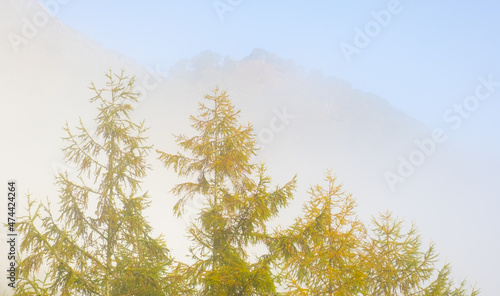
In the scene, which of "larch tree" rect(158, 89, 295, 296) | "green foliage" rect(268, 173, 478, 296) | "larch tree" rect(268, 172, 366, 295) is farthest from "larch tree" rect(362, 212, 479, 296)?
"larch tree" rect(158, 89, 295, 296)

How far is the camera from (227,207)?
29.1 feet

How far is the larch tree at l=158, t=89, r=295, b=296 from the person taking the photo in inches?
303

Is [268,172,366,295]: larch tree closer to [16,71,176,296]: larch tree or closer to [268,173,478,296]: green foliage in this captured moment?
[268,173,478,296]: green foliage

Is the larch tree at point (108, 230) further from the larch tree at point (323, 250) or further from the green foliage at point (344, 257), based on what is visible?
the green foliage at point (344, 257)

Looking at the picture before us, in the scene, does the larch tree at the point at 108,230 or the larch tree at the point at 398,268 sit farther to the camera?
the larch tree at the point at 398,268

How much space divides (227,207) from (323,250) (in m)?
2.50

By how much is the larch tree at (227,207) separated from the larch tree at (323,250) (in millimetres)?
547

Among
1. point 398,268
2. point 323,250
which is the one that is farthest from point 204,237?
point 398,268

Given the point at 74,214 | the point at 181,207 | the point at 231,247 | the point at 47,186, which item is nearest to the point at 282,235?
the point at 231,247

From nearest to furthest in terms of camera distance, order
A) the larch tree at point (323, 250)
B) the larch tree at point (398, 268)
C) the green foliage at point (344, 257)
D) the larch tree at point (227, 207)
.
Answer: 1. the larch tree at point (227, 207)
2. the larch tree at point (323, 250)
3. the green foliage at point (344, 257)
4. the larch tree at point (398, 268)

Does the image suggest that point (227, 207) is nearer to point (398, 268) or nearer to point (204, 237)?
point (204, 237)

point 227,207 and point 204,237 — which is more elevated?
point 227,207

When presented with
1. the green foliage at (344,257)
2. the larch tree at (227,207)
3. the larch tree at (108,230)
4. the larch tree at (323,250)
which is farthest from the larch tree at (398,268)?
the larch tree at (108,230)

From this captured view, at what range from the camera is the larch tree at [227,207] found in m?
7.71
